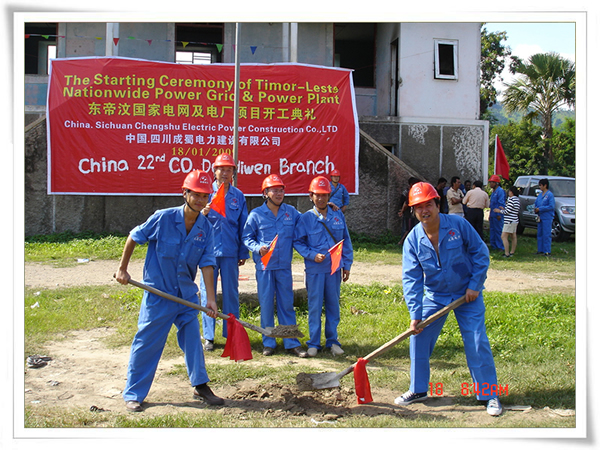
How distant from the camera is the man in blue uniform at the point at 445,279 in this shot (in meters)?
4.54

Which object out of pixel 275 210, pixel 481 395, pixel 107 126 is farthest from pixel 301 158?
pixel 481 395

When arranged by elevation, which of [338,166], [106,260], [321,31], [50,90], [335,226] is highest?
[321,31]

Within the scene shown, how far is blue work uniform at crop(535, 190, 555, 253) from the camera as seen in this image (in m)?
12.7

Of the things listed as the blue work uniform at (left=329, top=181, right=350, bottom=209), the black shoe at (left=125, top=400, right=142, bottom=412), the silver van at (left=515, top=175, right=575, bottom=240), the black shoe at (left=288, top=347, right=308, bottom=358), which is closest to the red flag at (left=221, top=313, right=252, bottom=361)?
the black shoe at (left=125, top=400, right=142, bottom=412)

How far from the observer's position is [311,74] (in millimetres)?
13422

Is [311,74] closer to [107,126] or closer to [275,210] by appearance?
[107,126]

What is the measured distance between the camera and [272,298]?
6121 mm

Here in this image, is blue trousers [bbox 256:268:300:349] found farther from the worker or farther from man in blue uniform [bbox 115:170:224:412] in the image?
the worker

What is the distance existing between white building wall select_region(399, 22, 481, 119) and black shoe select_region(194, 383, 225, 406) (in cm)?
1196

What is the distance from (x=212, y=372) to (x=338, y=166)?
343 inches

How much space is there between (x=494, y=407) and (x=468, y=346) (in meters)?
0.52

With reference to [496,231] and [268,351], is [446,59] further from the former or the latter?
[268,351]
